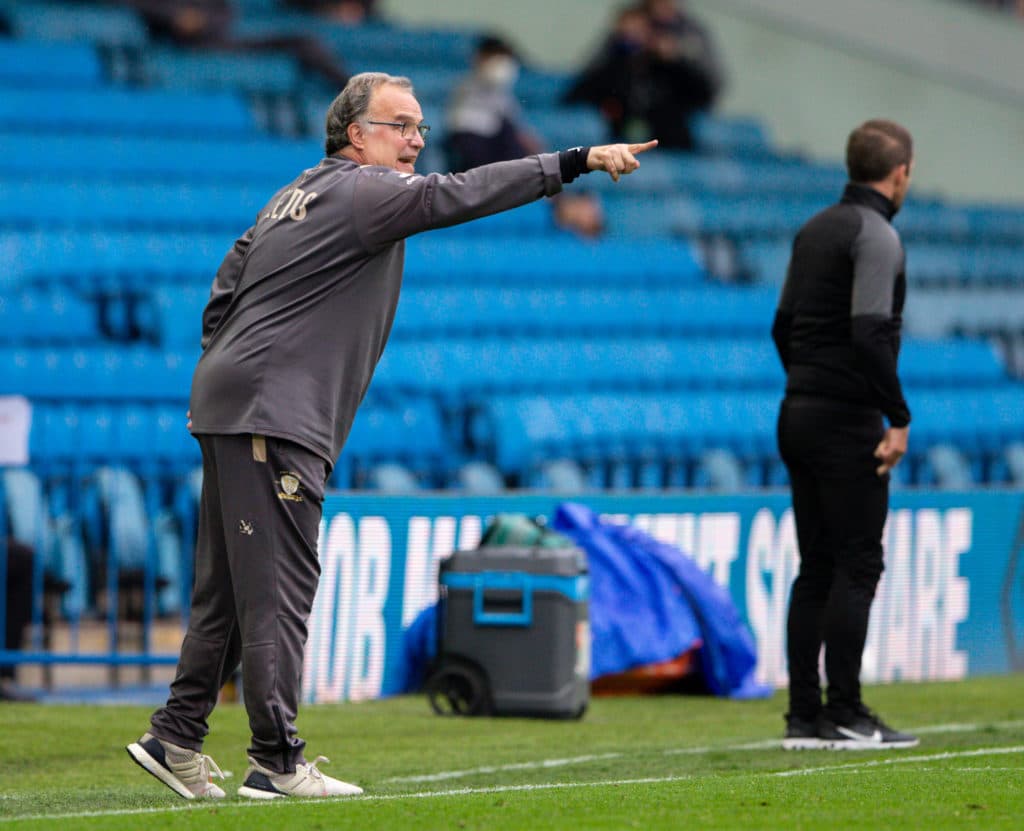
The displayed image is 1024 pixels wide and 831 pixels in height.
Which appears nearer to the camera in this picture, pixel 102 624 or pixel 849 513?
pixel 849 513

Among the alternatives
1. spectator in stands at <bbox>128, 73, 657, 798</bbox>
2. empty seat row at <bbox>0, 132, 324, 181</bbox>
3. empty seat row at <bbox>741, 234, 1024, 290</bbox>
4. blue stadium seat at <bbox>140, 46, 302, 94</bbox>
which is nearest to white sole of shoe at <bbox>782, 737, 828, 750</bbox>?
spectator in stands at <bbox>128, 73, 657, 798</bbox>

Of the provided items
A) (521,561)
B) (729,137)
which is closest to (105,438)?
(521,561)

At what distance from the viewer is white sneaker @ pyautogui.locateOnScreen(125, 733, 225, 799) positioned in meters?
4.85

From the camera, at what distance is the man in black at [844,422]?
20.3 feet

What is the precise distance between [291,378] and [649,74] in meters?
12.4

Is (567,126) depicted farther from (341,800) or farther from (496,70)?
(341,800)

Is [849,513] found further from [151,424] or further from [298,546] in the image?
[151,424]

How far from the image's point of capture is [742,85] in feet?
64.7

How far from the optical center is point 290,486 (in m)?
4.74

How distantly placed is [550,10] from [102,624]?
12.1 metres

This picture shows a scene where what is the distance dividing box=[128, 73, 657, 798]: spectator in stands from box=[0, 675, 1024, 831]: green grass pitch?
25 centimetres

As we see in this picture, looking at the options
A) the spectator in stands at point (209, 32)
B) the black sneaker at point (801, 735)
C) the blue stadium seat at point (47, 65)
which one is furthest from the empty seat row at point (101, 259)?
the black sneaker at point (801, 735)

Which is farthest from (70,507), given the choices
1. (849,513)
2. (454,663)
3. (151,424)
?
(849,513)

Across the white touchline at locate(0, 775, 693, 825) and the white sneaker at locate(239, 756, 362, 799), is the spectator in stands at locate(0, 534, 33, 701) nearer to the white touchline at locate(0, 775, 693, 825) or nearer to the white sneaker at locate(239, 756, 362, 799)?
the white touchline at locate(0, 775, 693, 825)
